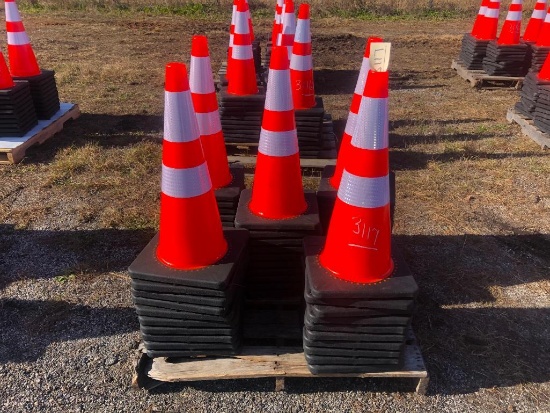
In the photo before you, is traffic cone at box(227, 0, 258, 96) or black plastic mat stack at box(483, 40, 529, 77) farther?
black plastic mat stack at box(483, 40, 529, 77)

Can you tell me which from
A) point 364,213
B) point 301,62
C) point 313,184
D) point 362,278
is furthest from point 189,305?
point 301,62

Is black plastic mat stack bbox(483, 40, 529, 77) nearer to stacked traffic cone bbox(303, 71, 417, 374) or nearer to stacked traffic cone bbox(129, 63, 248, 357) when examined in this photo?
stacked traffic cone bbox(303, 71, 417, 374)

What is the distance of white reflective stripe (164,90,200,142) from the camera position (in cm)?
260

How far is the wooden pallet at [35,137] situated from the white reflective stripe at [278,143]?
4.26 meters

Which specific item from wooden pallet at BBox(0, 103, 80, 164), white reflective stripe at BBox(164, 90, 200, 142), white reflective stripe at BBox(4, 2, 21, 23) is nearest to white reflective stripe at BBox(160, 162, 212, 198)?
white reflective stripe at BBox(164, 90, 200, 142)

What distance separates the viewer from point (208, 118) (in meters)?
3.84

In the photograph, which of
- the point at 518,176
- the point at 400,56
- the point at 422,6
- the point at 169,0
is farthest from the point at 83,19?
the point at 518,176

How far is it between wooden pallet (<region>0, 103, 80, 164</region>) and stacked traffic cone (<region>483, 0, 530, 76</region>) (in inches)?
313

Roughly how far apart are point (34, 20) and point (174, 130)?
16.8 metres

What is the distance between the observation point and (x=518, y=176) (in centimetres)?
589

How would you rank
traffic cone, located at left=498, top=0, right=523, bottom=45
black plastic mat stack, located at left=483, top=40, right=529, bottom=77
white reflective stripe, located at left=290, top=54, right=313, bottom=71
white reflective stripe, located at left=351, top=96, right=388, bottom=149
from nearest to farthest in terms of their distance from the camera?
white reflective stripe, located at left=351, top=96, right=388, bottom=149
white reflective stripe, located at left=290, top=54, right=313, bottom=71
traffic cone, located at left=498, top=0, right=523, bottom=45
black plastic mat stack, located at left=483, top=40, right=529, bottom=77

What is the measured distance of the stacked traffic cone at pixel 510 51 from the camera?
28.8 ft

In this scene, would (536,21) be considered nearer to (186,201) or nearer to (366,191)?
(366,191)

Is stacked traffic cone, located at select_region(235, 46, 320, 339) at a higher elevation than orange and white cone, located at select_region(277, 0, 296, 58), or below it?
below
